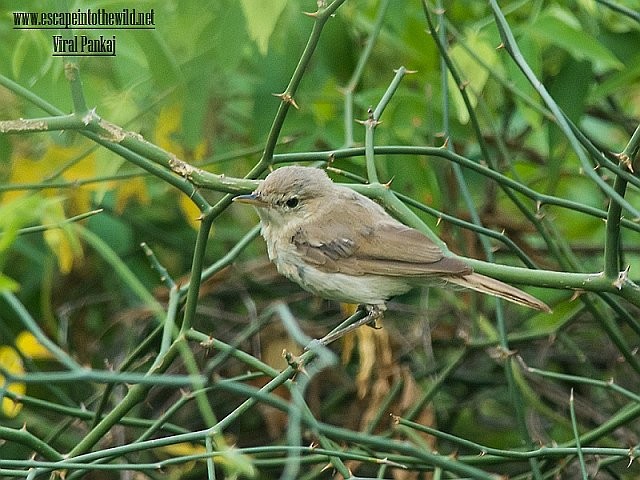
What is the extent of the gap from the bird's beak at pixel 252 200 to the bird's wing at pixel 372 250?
0.66 ft

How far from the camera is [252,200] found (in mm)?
2516

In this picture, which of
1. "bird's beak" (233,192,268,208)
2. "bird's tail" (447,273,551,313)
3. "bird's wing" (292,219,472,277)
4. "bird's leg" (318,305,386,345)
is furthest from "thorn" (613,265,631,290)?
"bird's beak" (233,192,268,208)

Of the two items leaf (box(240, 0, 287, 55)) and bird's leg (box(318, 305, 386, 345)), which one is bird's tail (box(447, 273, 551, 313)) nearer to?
bird's leg (box(318, 305, 386, 345))

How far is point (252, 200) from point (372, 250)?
40 cm

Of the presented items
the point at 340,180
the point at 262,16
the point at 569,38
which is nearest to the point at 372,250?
the point at 340,180

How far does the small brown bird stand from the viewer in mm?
2605

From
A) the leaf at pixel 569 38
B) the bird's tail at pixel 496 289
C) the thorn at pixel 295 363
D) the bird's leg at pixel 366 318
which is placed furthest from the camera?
the leaf at pixel 569 38

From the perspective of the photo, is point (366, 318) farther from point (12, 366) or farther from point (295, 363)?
point (12, 366)

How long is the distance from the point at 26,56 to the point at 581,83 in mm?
1859

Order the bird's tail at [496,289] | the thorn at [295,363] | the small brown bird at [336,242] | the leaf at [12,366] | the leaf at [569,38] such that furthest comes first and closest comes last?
the leaf at [12,366], the leaf at [569,38], the small brown bird at [336,242], the bird's tail at [496,289], the thorn at [295,363]

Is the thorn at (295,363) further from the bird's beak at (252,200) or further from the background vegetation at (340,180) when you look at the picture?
the bird's beak at (252,200)

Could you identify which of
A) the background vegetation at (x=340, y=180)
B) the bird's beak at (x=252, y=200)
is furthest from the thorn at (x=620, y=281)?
the bird's beak at (x=252, y=200)

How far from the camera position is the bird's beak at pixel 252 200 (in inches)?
96.2

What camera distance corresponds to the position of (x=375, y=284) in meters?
2.70
